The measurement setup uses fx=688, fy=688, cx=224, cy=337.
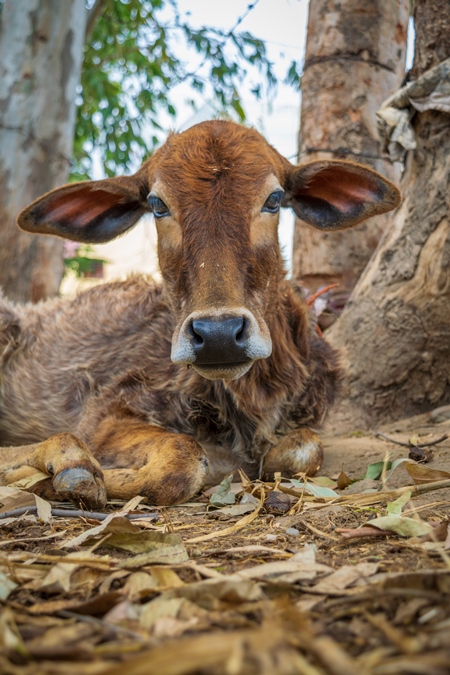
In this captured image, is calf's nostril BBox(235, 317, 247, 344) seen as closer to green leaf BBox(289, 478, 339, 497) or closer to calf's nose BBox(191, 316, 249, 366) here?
calf's nose BBox(191, 316, 249, 366)

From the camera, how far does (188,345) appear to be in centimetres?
308

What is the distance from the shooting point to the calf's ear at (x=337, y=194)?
4.04 meters

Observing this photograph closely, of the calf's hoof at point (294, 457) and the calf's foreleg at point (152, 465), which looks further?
the calf's hoof at point (294, 457)

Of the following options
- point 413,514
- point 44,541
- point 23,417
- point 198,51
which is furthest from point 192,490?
point 198,51

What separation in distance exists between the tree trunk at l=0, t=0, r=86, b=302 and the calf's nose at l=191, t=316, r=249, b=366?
5.58 m

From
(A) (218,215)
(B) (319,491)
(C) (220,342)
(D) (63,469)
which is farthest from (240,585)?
Result: (A) (218,215)

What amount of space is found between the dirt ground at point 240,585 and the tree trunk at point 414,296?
1.79 metres

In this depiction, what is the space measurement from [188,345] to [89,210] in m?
1.71

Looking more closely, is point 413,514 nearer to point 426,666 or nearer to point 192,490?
point 192,490

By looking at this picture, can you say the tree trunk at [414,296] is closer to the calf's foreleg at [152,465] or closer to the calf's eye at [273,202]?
the calf's eye at [273,202]

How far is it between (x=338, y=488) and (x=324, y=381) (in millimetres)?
995

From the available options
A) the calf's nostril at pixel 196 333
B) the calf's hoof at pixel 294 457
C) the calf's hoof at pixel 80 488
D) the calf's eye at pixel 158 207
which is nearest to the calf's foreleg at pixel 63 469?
the calf's hoof at pixel 80 488

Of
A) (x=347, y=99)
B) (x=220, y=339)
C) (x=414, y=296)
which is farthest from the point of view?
(x=347, y=99)

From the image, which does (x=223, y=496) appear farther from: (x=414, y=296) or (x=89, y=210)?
(x=414, y=296)
